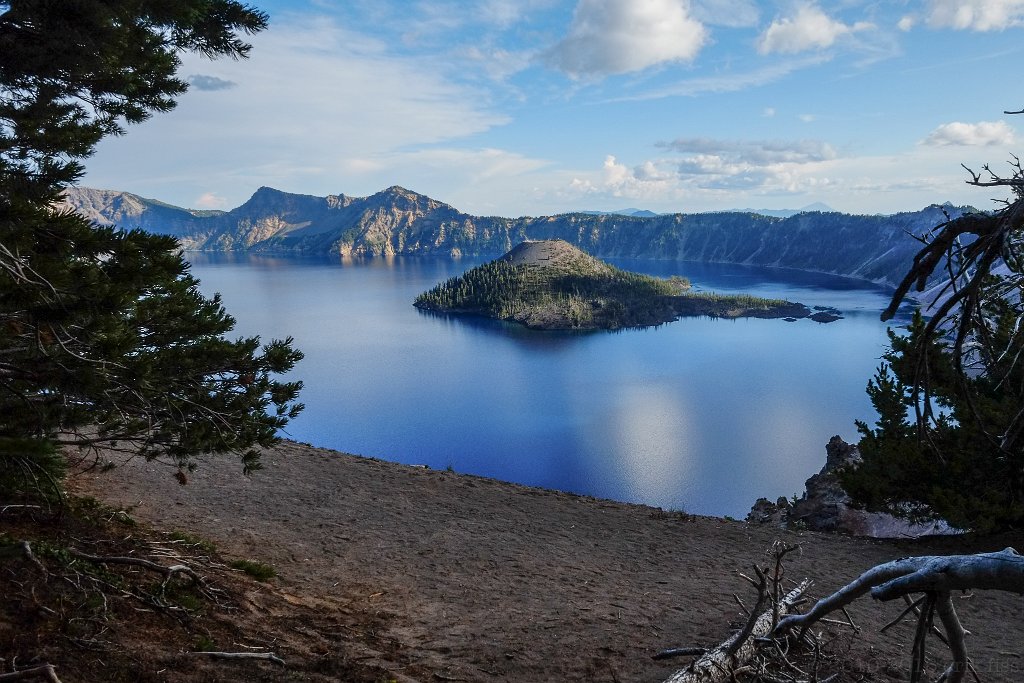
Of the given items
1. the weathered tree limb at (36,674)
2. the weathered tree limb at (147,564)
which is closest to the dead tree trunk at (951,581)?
the weathered tree limb at (36,674)

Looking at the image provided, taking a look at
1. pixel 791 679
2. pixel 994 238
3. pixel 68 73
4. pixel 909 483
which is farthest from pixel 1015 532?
pixel 68 73

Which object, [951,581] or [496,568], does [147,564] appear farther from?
[951,581]

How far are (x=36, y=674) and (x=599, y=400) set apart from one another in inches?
2677

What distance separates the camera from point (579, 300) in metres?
157

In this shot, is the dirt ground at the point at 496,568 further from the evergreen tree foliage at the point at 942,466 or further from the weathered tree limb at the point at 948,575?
the weathered tree limb at the point at 948,575

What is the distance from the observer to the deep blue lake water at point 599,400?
1971 inches

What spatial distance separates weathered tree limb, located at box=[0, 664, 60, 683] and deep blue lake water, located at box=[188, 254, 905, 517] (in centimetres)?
2319

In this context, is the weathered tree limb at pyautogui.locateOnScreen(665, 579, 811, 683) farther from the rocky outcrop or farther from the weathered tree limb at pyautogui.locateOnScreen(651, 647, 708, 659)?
the rocky outcrop

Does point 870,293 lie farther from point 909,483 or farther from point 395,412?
point 909,483

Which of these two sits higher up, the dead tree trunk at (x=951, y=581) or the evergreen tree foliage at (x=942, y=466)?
the dead tree trunk at (x=951, y=581)

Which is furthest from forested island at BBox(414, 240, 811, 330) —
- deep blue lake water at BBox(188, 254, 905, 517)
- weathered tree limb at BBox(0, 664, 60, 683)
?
weathered tree limb at BBox(0, 664, 60, 683)

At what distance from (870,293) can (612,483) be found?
169 m

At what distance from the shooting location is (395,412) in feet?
214

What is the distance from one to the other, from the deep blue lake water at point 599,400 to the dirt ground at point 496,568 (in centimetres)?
1143
